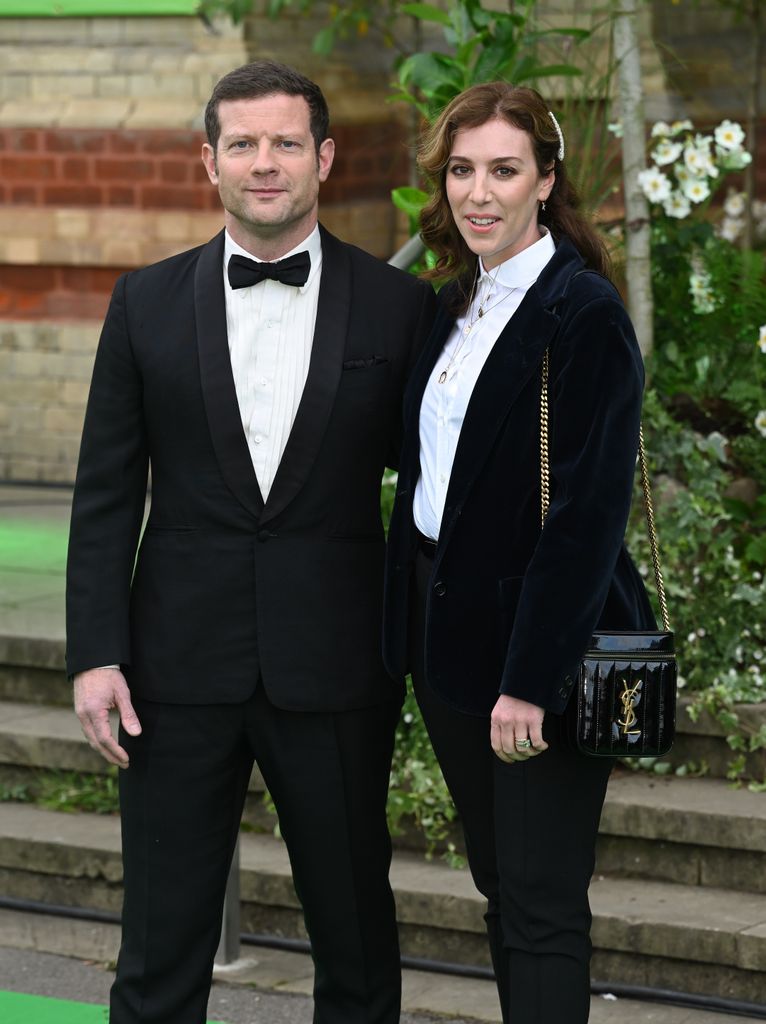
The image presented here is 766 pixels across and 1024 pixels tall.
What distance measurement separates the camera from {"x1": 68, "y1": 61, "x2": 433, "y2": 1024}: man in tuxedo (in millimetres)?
3207

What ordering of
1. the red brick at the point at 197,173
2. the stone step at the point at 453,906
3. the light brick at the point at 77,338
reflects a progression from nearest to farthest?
1. the stone step at the point at 453,906
2. the red brick at the point at 197,173
3. the light brick at the point at 77,338

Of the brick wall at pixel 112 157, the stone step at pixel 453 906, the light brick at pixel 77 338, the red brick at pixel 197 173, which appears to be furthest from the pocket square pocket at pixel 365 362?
the light brick at pixel 77 338

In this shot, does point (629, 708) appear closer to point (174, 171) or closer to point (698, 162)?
point (698, 162)

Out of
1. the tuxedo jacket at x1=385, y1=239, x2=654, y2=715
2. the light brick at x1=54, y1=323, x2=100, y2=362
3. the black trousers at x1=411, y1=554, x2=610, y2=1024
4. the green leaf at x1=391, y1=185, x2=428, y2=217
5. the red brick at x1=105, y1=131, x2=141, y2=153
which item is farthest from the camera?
the light brick at x1=54, y1=323, x2=100, y2=362

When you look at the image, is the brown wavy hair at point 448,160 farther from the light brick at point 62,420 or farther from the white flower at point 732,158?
the light brick at point 62,420

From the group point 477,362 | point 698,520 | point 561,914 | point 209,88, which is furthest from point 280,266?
point 209,88

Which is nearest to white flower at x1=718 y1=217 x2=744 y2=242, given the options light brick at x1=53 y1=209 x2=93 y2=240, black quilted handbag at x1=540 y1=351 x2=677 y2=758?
light brick at x1=53 y1=209 x2=93 y2=240

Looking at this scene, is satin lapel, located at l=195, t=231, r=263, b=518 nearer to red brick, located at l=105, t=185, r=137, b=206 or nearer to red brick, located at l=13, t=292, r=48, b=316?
red brick, located at l=105, t=185, r=137, b=206

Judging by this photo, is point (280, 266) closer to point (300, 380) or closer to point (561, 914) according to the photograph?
point (300, 380)

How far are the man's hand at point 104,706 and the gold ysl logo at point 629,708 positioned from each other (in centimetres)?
89

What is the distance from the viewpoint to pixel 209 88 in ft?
26.8

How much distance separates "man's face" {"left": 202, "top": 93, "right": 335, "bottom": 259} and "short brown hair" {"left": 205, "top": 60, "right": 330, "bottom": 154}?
0.01 m

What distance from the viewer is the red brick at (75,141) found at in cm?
834

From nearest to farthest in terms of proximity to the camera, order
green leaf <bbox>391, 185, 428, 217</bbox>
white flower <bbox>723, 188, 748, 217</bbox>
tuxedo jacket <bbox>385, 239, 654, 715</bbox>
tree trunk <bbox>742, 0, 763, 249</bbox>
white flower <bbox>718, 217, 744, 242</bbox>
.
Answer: tuxedo jacket <bbox>385, 239, 654, 715</bbox> → green leaf <bbox>391, 185, 428, 217</bbox> → white flower <bbox>723, 188, 748, 217</bbox> → white flower <bbox>718, 217, 744, 242</bbox> → tree trunk <bbox>742, 0, 763, 249</bbox>
